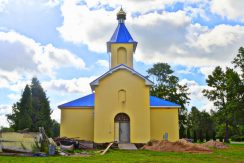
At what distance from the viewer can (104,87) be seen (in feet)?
94.3

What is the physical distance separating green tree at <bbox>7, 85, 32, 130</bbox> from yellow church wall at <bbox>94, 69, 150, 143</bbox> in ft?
52.3

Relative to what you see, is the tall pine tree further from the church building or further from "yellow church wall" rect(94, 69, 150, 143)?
"yellow church wall" rect(94, 69, 150, 143)

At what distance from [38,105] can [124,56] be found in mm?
17116

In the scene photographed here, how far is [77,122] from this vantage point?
31000 millimetres

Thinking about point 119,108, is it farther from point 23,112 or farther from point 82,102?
point 23,112

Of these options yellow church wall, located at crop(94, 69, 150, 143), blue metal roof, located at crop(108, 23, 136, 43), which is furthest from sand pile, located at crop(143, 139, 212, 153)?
blue metal roof, located at crop(108, 23, 136, 43)

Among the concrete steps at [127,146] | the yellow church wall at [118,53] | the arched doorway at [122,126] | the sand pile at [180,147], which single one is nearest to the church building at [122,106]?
the arched doorway at [122,126]

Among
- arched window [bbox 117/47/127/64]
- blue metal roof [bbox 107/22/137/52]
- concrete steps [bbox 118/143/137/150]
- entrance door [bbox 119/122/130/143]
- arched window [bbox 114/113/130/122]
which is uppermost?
blue metal roof [bbox 107/22/137/52]

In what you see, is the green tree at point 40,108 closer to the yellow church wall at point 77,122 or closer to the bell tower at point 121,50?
the yellow church wall at point 77,122

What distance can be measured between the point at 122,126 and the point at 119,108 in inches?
63.4

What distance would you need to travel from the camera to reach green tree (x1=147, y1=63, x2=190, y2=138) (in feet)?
169

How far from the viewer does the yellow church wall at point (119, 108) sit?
28469 millimetres

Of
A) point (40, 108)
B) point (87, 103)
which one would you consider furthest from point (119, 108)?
point (40, 108)

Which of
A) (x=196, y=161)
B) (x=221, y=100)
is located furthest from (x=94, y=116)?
(x=221, y=100)
